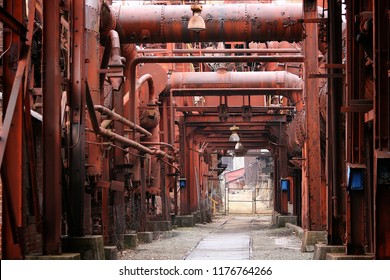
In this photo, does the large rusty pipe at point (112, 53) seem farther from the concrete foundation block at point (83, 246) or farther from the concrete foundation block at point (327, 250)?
the concrete foundation block at point (327, 250)

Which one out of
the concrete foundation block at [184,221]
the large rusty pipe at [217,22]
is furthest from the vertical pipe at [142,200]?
the concrete foundation block at [184,221]

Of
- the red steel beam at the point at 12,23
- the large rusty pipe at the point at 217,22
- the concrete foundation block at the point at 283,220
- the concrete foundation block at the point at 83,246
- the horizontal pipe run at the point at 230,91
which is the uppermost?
the large rusty pipe at the point at 217,22

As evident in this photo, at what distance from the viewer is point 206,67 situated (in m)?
36.8

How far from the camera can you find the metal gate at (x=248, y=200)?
5551 centimetres

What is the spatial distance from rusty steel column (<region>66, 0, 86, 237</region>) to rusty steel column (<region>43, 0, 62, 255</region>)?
1.08 metres

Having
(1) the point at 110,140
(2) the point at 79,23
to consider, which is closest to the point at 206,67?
(1) the point at 110,140

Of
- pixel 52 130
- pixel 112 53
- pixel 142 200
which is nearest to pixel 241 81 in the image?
pixel 142 200

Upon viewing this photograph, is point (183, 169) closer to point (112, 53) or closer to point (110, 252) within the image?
point (112, 53)

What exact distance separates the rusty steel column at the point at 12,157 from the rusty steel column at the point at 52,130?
53.7 inches

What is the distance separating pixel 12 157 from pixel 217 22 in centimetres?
909

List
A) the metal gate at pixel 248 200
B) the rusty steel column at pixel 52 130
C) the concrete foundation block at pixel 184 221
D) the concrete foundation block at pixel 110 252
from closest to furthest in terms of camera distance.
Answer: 1. the rusty steel column at pixel 52 130
2. the concrete foundation block at pixel 110 252
3. the concrete foundation block at pixel 184 221
4. the metal gate at pixel 248 200

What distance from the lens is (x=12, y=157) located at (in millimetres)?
7547

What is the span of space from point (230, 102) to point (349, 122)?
68.8 ft
